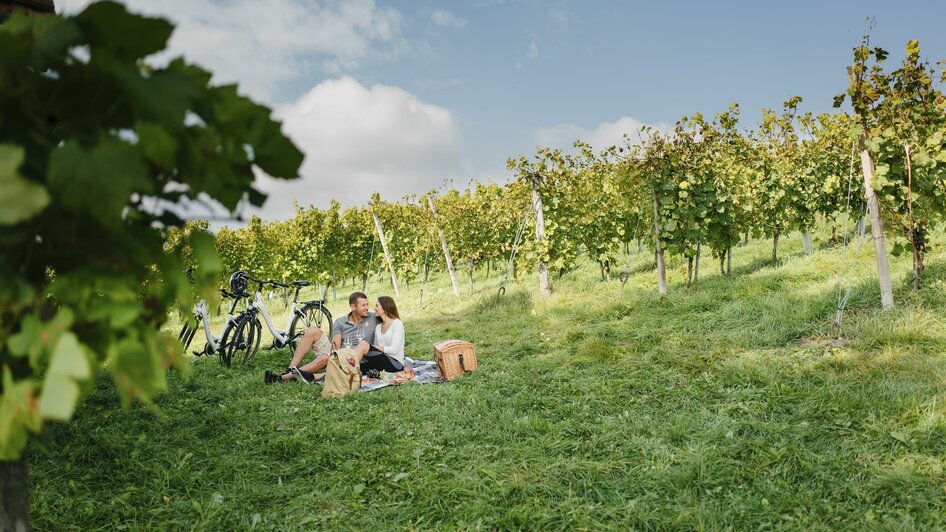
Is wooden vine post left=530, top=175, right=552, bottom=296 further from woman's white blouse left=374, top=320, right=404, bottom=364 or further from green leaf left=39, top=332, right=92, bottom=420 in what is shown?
green leaf left=39, top=332, right=92, bottom=420

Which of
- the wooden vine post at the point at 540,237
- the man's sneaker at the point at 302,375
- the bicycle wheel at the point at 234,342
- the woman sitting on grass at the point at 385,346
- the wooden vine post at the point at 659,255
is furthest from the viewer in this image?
the wooden vine post at the point at 540,237

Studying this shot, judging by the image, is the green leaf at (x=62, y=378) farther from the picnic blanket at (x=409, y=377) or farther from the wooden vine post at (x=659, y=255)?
the wooden vine post at (x=659, y=255)

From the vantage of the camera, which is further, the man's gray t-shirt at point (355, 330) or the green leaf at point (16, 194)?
the man's gray t-shirt at point (355, 330)

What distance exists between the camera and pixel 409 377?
5973 mm

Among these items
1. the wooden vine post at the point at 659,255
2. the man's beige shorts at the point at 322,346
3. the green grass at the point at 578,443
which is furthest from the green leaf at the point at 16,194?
the wooden vine post at the point at 659,255

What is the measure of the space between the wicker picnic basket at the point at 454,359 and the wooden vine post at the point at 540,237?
16.8 feet

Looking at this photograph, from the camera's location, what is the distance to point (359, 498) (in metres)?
3.18

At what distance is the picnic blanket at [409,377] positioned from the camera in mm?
5680

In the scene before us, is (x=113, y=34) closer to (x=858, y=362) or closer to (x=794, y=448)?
(x=794, y=448)

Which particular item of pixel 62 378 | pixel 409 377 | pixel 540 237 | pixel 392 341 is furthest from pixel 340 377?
pixel 540 237

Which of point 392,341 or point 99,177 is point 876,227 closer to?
point 392,341

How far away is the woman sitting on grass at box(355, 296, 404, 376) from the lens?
20.0 ft

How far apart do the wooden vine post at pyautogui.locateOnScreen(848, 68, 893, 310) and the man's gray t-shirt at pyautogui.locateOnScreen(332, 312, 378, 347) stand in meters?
5.37

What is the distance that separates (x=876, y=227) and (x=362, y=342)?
5.51m
